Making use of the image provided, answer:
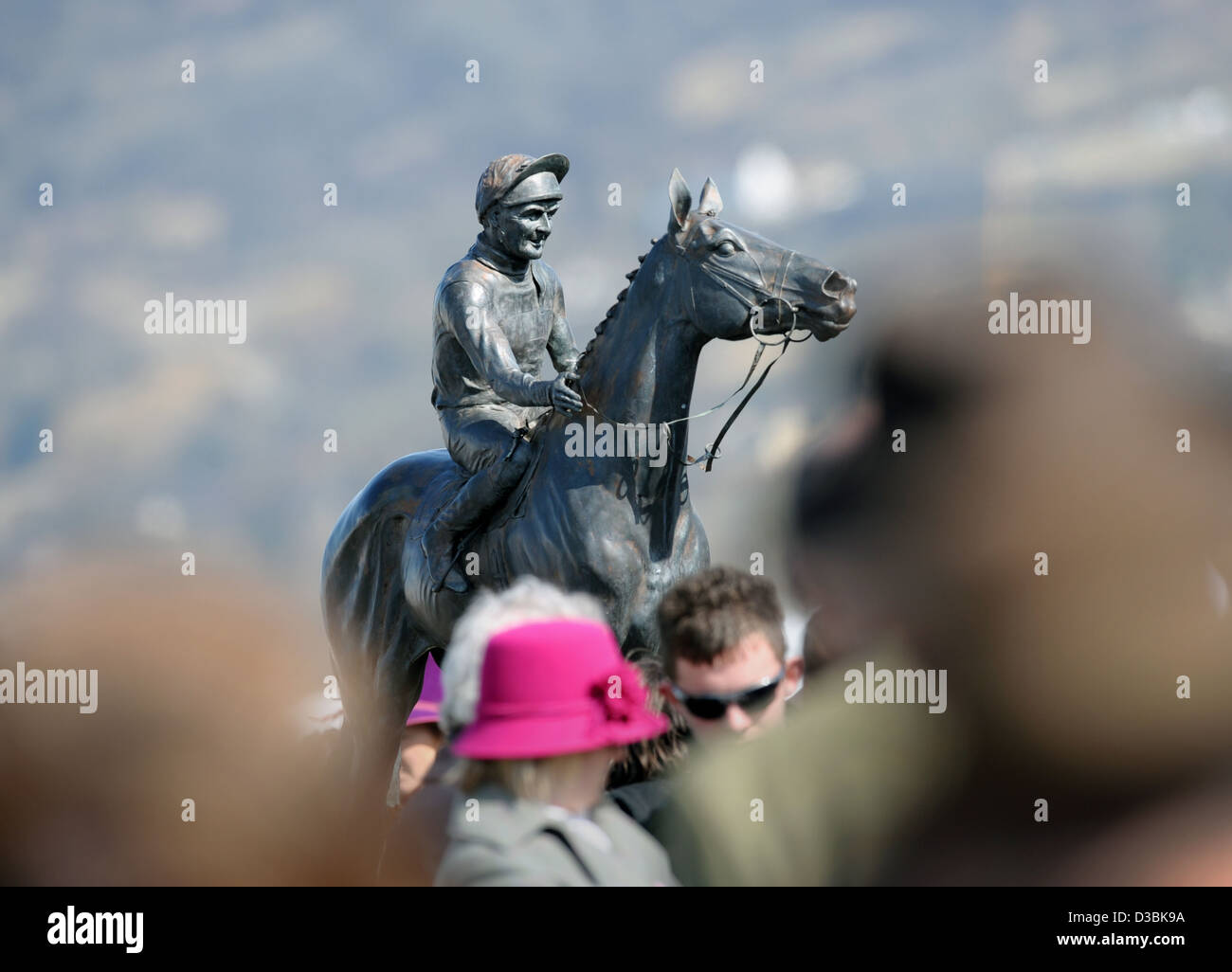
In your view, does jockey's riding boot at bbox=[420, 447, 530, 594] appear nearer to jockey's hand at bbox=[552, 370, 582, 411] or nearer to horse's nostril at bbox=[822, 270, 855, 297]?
jockey's hand at bbox=[552, 370, 582, 411]

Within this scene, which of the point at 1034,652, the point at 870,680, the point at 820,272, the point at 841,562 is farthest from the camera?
the point at 820,272

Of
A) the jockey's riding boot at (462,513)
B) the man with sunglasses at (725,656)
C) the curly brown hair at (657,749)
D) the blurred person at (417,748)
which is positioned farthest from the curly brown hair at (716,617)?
the blurred person at (417,748)

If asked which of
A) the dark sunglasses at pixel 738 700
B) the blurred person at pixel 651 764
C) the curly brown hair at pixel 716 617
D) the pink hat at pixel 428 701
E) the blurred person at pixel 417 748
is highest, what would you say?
the curly brown hair at pixel 716 617

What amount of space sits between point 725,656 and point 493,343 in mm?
2915

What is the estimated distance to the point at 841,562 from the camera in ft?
9.73

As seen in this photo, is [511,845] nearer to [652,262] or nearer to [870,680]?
[870,680]

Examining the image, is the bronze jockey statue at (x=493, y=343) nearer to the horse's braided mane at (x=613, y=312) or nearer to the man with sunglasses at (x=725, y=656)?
the horse's braided mane at (x=613, y=312)

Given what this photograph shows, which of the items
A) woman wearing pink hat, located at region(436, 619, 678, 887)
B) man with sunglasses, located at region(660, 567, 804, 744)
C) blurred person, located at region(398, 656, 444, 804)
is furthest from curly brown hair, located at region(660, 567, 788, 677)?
blurred person, located at region(398, 656, 444, 804)

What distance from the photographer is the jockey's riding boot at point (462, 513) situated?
5062 millimetres

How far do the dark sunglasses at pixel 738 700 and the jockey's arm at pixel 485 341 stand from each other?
2626 mm

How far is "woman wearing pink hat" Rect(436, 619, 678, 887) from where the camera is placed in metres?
2.08

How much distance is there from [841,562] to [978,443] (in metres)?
0.45

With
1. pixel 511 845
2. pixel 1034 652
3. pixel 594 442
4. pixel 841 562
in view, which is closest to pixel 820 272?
pixel 594 442

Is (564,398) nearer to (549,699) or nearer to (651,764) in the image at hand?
(651,764)
